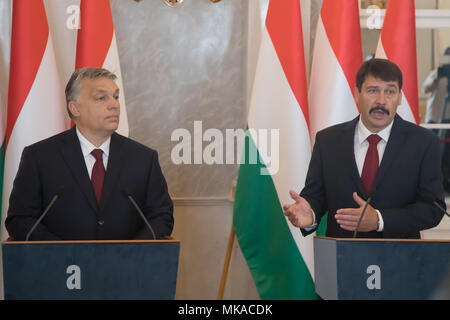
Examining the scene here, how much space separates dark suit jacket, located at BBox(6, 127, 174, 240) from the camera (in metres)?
2.37

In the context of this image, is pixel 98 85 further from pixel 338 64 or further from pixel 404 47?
pixel 404 47

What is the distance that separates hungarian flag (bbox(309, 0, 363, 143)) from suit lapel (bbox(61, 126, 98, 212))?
146 cm

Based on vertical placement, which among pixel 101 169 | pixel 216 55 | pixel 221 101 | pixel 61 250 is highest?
pixel 216 55

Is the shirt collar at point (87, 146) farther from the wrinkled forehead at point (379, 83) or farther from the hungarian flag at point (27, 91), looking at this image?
the wrinkled forehead at point (379, 83)

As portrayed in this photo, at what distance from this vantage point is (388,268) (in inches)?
70.1

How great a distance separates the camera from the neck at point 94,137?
247 centimetres

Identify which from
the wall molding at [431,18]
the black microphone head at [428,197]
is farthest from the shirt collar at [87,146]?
the wall molding at [431,18]

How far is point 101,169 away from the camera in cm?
243

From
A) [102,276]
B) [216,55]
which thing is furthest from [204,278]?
[102,276]

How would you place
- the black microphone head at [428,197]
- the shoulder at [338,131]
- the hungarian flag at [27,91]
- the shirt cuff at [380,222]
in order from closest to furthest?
the shirt cuff at [380,222], the black microphone head at [428,197], the shoulder at [338,131], the hungarian flag at [27,91]

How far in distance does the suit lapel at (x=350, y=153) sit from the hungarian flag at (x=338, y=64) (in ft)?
2.75

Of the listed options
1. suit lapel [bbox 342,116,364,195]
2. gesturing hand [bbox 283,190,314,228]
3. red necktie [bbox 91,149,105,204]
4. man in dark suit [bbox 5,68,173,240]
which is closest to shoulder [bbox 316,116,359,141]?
suit lapel [bbox 342,116,364,195]
